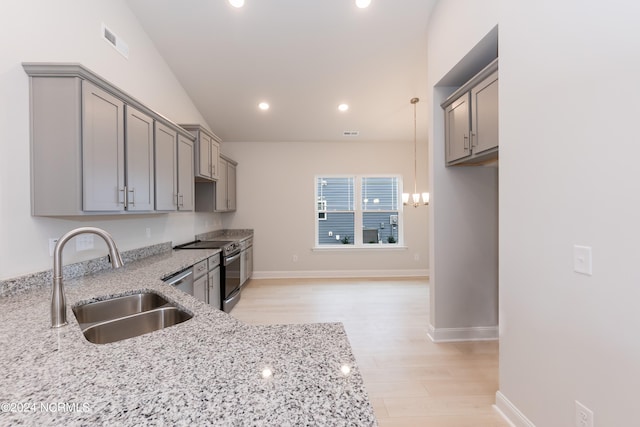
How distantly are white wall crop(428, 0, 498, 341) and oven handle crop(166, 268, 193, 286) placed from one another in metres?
2.50

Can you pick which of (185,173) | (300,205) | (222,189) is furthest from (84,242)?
(300,205)

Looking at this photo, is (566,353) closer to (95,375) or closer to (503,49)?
(503,49)

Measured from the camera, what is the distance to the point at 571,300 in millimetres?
1443

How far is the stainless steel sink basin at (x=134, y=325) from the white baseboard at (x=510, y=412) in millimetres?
2083

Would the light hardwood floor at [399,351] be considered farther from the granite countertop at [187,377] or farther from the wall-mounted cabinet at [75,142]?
the wall-mounted cabinet at [75,142]

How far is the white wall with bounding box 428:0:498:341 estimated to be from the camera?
9.70ft

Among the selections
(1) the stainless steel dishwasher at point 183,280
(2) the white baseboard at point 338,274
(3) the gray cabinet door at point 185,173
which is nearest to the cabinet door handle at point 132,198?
(1) the stainless steel dishwasher at point 183,280

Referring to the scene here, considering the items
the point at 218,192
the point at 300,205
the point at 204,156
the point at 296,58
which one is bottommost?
the point at 300,205

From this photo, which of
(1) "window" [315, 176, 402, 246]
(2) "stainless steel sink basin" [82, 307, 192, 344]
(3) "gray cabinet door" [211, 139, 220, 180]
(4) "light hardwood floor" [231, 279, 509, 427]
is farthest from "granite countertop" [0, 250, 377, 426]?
(1) "window" [315, 176, 402, 246]

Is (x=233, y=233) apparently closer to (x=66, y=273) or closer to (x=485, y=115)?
(x=66, y=273)

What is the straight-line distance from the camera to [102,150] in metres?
2.01

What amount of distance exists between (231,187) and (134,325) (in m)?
4.03

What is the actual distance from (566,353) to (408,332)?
188cm

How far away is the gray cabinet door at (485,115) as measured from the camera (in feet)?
7.15
